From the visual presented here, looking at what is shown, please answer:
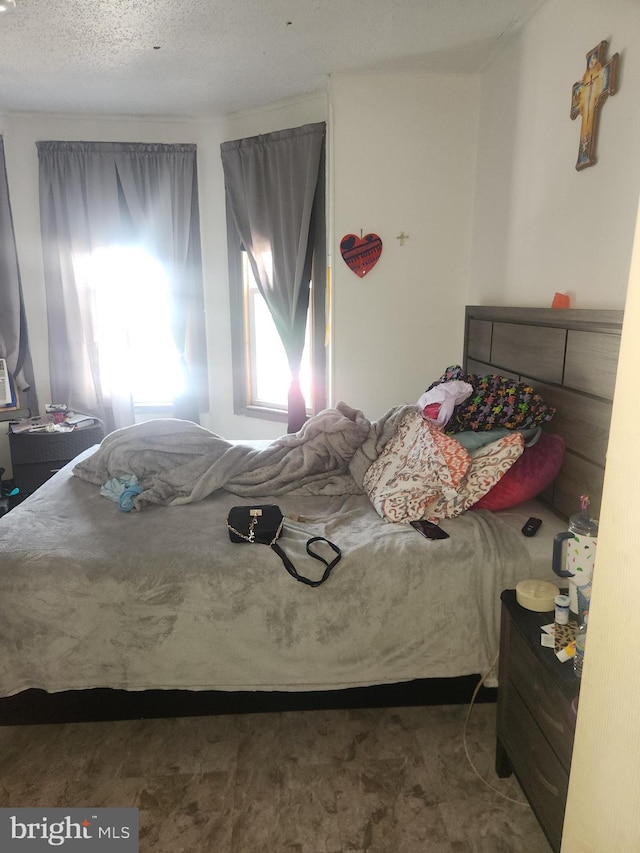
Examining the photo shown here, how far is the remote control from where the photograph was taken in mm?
1741

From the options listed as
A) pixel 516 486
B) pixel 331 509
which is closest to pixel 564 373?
pixel 516 486

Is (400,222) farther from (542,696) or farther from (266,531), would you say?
(542,696)

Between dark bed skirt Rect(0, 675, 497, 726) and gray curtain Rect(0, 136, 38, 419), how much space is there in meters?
2.50

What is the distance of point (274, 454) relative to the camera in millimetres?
2324

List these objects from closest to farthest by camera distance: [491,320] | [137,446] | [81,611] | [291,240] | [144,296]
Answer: [81,611] → [137,446] → [491,320] → [291,240] → [144,296]

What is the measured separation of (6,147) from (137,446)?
2630 millimetres

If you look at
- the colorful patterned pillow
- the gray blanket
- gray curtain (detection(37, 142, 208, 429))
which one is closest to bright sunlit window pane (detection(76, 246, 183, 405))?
gray curtain (detection(37, 142, 208, 429))

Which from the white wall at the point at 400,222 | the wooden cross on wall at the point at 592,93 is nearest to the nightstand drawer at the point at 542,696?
the wooden cross on wall at the point at 592,93

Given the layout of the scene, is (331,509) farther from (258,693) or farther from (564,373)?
(564,373)

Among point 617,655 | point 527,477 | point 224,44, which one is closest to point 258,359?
point 224,44

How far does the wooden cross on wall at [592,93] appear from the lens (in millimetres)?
1685

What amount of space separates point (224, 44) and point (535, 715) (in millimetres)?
2892

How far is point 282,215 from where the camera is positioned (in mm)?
3369

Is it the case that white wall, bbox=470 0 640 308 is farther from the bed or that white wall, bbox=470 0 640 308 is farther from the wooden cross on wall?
the bed
